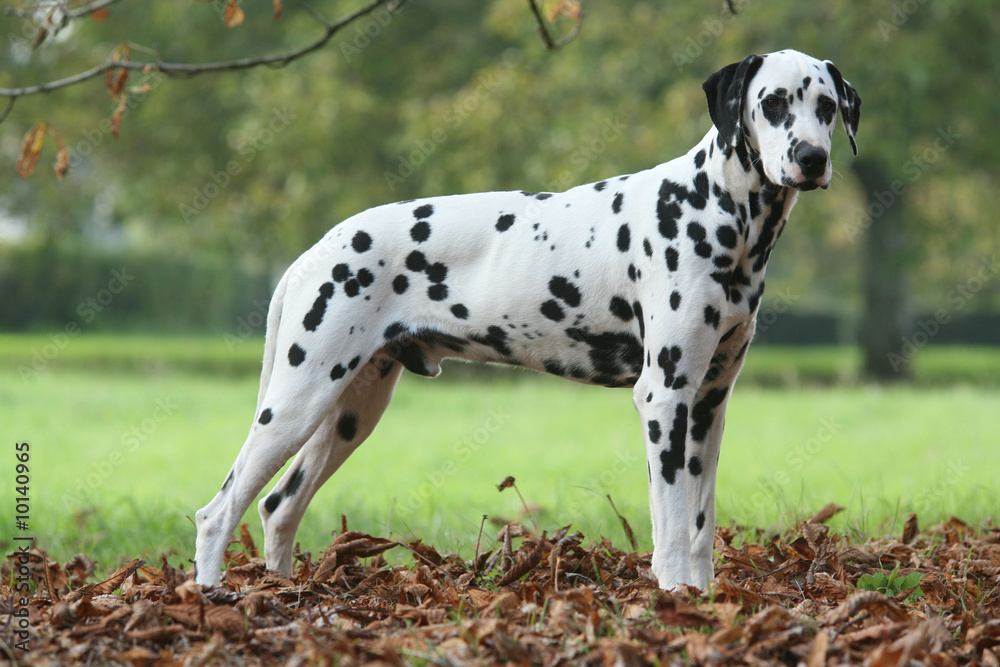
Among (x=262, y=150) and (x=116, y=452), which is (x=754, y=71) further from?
(x=262, y=150)

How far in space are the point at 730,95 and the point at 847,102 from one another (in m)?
0.52

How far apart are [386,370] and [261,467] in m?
0.79

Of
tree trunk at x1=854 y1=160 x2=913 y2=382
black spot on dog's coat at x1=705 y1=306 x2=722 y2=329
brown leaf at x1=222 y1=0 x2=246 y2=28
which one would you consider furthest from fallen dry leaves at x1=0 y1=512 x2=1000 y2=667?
tree trunk at x1=854 y1=160 x2=913 y2=382

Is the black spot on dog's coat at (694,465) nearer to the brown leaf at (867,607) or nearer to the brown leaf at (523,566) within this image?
the brown leaf at (523,566)

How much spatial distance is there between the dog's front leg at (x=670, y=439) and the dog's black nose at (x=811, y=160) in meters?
0.76

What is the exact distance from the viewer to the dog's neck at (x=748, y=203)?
371 cm

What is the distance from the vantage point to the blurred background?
452 inches

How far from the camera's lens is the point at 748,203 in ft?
12.2

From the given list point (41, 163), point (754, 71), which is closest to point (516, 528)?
point (754, 71)

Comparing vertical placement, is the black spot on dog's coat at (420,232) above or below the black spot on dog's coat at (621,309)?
above

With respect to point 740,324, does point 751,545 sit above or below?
below

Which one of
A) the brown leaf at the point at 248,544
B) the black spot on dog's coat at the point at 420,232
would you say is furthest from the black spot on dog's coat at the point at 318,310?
the brown leaf at the point at 248,544

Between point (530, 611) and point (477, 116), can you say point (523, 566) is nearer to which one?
point (530, 611)

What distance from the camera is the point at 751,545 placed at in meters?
4.48
